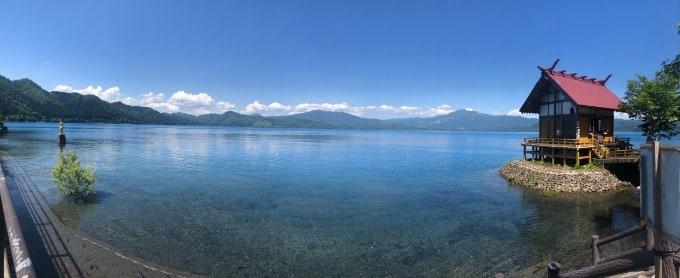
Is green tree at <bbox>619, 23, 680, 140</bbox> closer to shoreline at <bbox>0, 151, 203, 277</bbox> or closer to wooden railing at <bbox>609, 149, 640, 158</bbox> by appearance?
wooden railing at <bbox>609, 149, 640, 158</bbox>

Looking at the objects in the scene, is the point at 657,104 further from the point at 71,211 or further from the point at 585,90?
the point at 71,211

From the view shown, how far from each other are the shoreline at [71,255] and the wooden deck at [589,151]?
1306 inches

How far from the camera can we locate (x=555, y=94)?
33.7 m

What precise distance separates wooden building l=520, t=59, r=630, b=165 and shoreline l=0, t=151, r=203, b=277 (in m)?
34.1

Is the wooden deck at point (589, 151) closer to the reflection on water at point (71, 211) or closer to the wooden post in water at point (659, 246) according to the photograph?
the wooden post in water at point (659, 246)

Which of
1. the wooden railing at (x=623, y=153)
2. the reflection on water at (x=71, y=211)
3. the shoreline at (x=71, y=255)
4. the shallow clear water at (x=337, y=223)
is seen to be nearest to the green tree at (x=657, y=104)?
the wooden railing at (x=623, y=153)

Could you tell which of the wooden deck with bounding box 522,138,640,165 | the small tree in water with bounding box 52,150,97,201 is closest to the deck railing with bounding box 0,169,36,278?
the small tree in water with bounding box 52,150,97,201

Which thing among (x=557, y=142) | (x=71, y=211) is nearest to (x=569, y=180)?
(x=557, y=142)

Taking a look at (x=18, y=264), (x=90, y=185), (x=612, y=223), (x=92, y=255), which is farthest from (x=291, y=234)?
(x=612, y=223)

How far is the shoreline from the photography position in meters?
11.9

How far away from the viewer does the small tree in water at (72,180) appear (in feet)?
73.7

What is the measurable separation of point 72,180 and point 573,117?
141ft

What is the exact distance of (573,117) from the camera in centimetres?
3152

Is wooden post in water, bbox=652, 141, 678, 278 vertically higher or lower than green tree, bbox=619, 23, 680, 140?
lower
